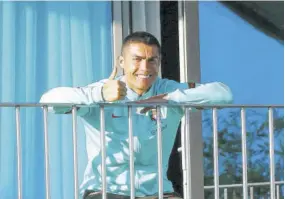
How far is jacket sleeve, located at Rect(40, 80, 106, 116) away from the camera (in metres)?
4.29

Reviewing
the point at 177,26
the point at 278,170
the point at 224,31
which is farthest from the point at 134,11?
the point at 278,170

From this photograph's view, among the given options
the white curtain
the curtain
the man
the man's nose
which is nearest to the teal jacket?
the man

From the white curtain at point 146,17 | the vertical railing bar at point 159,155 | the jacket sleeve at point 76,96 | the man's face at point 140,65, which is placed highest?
the white curtain at point 146,17

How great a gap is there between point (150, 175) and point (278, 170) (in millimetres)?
2263

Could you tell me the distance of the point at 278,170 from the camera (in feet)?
21.3

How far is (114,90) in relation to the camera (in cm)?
416

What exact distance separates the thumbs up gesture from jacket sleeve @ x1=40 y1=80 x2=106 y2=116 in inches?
2.0

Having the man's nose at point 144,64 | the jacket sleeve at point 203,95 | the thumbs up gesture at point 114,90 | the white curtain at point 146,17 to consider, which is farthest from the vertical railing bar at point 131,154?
the white curtain at point 146,17

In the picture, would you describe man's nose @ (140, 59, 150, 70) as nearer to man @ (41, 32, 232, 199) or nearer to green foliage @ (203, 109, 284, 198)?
man @ (41, 32, 232, 199)

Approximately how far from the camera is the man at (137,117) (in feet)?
14.6

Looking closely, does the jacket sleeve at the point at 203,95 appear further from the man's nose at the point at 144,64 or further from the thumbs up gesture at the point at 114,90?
the thumbs up gesture at the point at 114,90

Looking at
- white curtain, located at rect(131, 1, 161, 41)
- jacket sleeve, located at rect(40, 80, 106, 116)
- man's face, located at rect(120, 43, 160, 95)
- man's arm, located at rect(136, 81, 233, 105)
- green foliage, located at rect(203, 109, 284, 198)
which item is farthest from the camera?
green foliage, located at rect(203, 109, 284, 198)

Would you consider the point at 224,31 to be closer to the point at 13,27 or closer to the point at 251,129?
the point at 251,129

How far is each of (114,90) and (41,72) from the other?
1.56m
